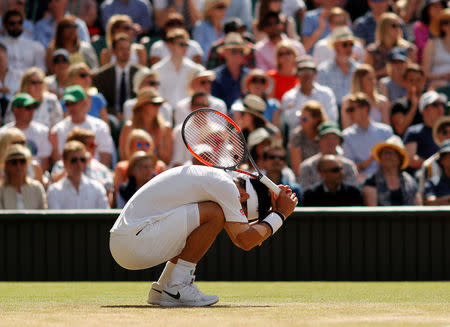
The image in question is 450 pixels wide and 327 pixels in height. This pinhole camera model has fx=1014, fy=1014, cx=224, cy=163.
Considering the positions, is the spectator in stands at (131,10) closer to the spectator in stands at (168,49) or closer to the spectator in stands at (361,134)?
the spectator in stands at (168,49)

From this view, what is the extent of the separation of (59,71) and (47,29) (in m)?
1.62

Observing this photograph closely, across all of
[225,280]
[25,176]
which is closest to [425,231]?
[225,280]

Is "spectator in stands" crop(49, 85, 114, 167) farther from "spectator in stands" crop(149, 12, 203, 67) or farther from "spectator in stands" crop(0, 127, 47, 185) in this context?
"spectator in stands" crop(149, 12, 203, 67)

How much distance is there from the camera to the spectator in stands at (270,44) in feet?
44.7

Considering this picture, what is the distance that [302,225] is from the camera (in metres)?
9.84

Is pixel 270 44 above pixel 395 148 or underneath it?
above

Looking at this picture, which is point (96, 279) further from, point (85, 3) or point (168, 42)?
point (85, 3)

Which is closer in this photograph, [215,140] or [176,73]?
[215,140]

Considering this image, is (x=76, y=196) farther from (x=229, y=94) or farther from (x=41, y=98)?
(x=229, y=94)

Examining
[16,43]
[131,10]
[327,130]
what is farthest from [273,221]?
[131,10]

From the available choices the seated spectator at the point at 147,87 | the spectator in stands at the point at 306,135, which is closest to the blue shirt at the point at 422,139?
the spectator in stands at the point at 306,135

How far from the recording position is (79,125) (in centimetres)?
1166

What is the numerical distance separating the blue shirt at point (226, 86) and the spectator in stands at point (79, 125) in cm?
176

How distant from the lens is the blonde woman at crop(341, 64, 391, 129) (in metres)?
12.4
